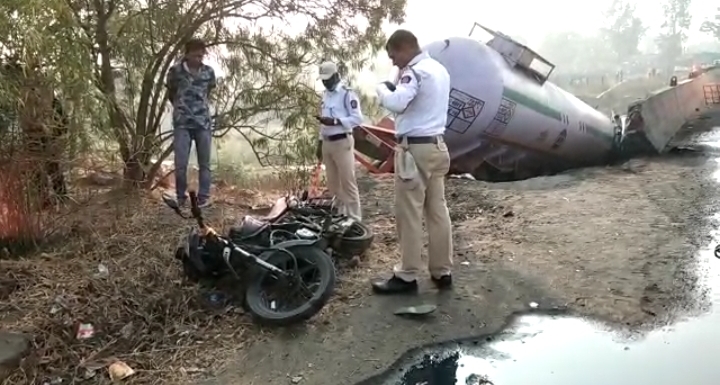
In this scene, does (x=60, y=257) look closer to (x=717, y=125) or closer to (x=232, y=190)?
(x=232, y=190)

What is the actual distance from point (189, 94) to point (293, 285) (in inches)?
103

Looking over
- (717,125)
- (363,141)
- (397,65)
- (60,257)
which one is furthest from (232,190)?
(717,125)

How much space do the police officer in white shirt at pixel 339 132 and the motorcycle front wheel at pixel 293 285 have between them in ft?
5.22

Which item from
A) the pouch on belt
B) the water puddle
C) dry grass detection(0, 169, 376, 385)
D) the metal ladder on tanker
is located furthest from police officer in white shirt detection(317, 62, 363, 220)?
the metal ladder on tanker

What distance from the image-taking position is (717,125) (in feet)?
45.1

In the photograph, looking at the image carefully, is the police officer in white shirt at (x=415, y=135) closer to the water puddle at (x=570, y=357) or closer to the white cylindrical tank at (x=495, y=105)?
the water puddle at (x=570, y=357)

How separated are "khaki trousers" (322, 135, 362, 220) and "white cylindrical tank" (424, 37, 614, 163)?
109 inches

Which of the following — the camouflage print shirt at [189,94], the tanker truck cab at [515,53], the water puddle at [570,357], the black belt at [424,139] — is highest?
the tanker truck cab at [515,53]

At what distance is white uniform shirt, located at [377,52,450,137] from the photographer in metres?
4.17

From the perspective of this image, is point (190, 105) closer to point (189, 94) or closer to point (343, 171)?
point (189, 94)

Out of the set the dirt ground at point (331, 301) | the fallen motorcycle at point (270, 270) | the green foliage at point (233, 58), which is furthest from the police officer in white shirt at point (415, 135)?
the green foliage at point (233, 58)

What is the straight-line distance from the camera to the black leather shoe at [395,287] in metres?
4.45

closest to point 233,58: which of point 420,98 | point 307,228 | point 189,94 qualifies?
point 189,94

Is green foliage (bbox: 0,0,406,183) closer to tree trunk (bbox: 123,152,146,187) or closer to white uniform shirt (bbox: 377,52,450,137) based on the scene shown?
tree trunk (bbox: 123,152,146,187)
